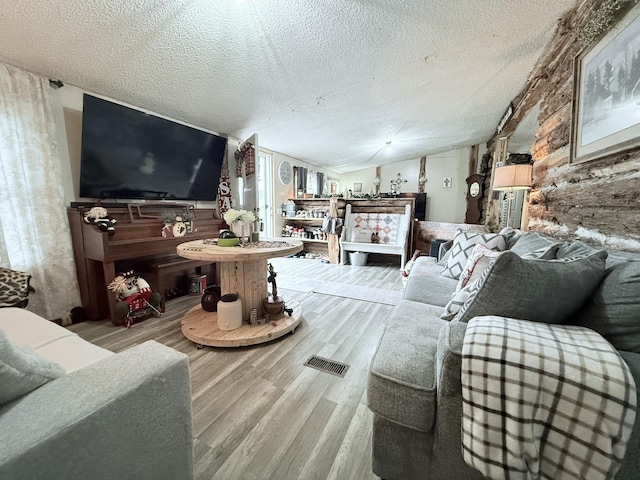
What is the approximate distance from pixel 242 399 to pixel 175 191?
2620 mm

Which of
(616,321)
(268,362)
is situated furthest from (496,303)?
(268,362)

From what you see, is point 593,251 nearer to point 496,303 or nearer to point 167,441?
point 496,303

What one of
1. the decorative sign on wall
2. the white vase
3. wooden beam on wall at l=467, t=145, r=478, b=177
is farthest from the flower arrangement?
wooden beam on wall at l=467, t=145, r=478, b=177

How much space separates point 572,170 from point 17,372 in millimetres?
2831

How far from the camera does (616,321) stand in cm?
84

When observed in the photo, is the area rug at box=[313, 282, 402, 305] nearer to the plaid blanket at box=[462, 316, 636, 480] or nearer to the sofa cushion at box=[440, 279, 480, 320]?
the sofa cushion at box=[440, 279, 480, 320]

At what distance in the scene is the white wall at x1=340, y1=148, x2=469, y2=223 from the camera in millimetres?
6391

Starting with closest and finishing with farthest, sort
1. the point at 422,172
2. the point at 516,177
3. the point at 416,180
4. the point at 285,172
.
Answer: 1. the point at 516,177
2. the point at 285,172
3. the point at 422,172
4. the point at 416,180

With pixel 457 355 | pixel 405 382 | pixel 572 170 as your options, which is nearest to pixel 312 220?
pixel 572 170

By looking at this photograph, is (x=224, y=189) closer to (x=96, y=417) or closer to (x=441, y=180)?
(x=96, y=417)

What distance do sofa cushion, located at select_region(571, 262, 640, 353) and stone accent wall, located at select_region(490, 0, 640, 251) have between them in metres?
0.49

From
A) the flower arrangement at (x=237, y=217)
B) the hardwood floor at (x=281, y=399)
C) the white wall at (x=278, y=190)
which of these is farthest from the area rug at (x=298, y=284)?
the white wall at (x=278, y=190)

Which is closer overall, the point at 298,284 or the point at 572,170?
the point at 572,170

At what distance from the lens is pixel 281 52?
201cm
